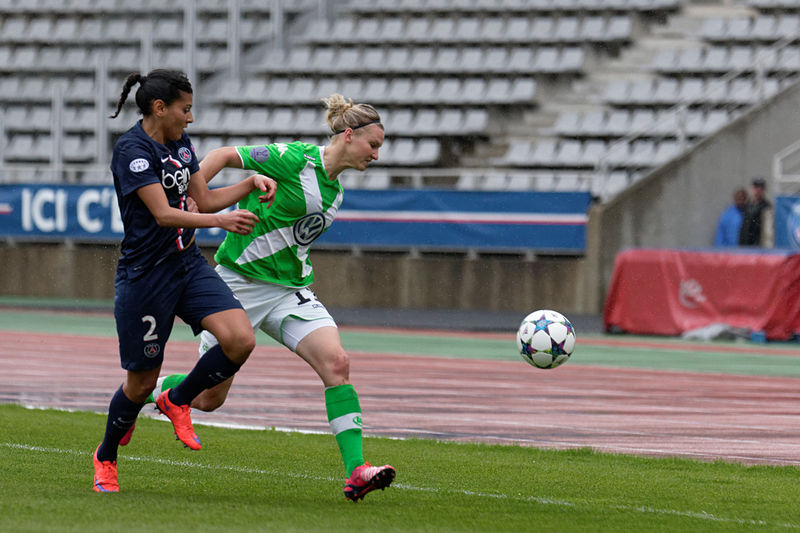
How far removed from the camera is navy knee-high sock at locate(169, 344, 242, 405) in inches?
313

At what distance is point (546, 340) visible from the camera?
11523mm

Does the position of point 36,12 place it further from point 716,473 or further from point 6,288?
point 716,473

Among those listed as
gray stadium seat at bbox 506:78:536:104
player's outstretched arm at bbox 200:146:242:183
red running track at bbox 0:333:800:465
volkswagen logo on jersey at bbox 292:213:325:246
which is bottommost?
red running track at bbox 0:333:800:465

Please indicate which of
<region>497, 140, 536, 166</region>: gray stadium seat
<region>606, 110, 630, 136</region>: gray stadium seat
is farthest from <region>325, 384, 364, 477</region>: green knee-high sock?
<region>606, 110, 630, 136</region>: gray stadium seat

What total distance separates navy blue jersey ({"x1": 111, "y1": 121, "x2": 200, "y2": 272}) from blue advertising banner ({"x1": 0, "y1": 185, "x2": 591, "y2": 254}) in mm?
19241

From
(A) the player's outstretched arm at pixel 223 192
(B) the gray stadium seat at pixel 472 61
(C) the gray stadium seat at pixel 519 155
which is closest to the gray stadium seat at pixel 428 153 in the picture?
(C) the gray stadium seat at pixel 519 155

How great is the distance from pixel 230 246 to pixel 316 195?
0.58 m

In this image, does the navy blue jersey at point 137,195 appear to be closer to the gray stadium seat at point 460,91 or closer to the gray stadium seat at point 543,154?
the gray stadium seat at point 543,154

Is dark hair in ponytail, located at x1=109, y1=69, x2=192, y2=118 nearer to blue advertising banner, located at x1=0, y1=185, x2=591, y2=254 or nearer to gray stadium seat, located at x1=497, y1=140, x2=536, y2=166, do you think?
blue advertising banner, located at x1=0, y1=185, x2=591, y2=254

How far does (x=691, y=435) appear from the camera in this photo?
11.4 metres

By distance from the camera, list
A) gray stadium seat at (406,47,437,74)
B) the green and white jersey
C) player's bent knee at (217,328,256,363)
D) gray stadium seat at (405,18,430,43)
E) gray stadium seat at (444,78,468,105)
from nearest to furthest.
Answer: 1. player's bent knee at (217,328,256,363)
2. the green and white jersey
3. gray stadium seat at (444,78,468,105)
4. gray stadium seat at (406,47,437,74)
5. gray stadium seat at (405,18,430,43)

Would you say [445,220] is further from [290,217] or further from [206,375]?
[206,375]

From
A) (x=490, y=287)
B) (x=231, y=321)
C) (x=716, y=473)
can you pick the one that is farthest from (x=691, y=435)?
(x=490, y=287)

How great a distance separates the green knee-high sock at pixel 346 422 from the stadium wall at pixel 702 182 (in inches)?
764
